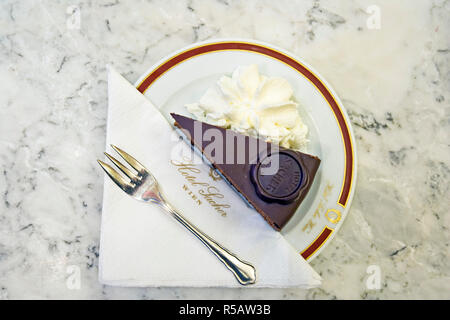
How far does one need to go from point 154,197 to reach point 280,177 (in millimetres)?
330

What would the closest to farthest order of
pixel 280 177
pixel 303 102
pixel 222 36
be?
pixel 280 177, pixel 303 102, pixel 222 36

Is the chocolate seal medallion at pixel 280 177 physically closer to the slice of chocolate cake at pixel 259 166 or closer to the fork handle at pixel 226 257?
the slice of chocolate cake at pixel 259 166

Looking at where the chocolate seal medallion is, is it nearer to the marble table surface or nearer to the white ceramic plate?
the white ceramic plate

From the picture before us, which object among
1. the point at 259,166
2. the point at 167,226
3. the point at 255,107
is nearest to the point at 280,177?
the point at 259,166

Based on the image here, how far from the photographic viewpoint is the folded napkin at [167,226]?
91 cm

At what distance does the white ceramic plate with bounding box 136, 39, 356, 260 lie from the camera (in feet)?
3.18

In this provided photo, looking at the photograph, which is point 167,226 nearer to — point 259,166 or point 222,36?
point 259,166

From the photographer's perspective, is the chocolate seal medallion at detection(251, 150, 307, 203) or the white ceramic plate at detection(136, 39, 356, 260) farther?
the white ceramic plate at detection(136, 39, 356, 260)

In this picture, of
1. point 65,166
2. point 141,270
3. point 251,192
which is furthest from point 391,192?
point 65,166

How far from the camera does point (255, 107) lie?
95 cm

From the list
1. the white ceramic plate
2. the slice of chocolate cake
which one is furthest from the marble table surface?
the slice of chocolate cake

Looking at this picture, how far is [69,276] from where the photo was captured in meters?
1.08

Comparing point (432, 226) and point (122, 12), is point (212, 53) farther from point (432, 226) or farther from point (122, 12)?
point (432, 226)

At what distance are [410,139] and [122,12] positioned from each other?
0.99m
